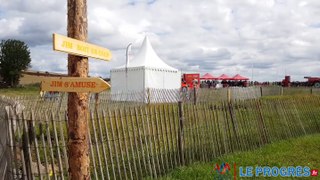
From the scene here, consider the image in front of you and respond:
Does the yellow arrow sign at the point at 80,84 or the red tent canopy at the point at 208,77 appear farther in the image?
the red tent canopy at the point at 208,77

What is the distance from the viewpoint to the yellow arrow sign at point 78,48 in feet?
11.2

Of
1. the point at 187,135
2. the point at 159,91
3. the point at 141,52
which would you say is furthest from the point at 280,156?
the point at 141,52

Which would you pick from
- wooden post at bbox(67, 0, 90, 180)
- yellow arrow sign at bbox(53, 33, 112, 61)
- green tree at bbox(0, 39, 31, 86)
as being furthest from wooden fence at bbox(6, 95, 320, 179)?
green tree at bbox(0, 39, 31, 86)

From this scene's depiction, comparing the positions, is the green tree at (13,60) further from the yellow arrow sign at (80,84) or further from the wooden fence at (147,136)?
the yellow arrow sign at (80,84)

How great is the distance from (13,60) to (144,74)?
44.5m

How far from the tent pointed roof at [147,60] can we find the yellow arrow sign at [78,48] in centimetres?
1953

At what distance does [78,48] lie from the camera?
3684 millimetres

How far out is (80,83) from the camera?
12.1ft

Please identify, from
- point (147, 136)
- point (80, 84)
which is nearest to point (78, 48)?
point (80, 84)

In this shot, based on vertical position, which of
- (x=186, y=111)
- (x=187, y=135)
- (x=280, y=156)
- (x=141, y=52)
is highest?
(x=141, y=52)

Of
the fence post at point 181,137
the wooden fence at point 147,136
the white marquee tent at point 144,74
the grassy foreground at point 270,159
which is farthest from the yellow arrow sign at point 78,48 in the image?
the white marquee tent at point 144,74

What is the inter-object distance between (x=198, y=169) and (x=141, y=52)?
19.1 m

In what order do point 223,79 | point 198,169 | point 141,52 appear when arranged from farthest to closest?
point 223,79 < point 141,52 < point 198,169

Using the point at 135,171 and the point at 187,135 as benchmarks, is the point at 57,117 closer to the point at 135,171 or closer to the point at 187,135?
the point at 135,171
